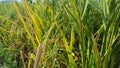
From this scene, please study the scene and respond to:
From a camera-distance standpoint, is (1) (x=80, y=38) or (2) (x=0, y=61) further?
(2) (x=0, y=61)

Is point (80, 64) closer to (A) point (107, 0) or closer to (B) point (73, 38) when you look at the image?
(B) point (73, 38)

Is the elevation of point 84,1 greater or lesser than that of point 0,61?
greater

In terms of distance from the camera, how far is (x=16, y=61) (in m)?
3.34

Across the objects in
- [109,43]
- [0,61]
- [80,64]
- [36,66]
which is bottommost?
[0,61]

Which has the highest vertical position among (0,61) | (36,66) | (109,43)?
(36,66)

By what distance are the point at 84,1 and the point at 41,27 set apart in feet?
1.35

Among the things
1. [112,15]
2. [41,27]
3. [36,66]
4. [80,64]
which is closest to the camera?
[36,66]

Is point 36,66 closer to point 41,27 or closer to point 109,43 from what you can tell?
point 109,43

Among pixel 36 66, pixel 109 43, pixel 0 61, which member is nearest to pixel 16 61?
pixel 0 61

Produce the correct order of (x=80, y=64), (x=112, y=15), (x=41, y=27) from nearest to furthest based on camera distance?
(x=112, y=15) < (x=80, y=64) < (x=41, y=27)

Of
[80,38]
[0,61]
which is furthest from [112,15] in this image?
[0,61]

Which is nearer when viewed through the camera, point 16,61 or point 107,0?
point 107,0

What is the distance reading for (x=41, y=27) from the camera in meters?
2.01

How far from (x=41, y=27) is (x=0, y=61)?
1.73 m
